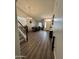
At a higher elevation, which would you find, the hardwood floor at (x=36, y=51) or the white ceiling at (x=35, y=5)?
the white ceiling at (x=35, y=5)

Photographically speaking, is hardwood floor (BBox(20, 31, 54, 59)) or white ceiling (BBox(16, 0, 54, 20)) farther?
white ceiling (BBox(16, 0, 54, 20))

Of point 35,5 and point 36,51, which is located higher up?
point 35,5

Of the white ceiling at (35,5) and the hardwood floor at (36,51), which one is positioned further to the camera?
the white ceiling at (35,5)

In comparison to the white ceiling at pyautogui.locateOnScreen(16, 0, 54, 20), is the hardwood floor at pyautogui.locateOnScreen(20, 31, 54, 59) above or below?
below

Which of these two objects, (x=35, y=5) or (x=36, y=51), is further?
(x=35, y=5)
